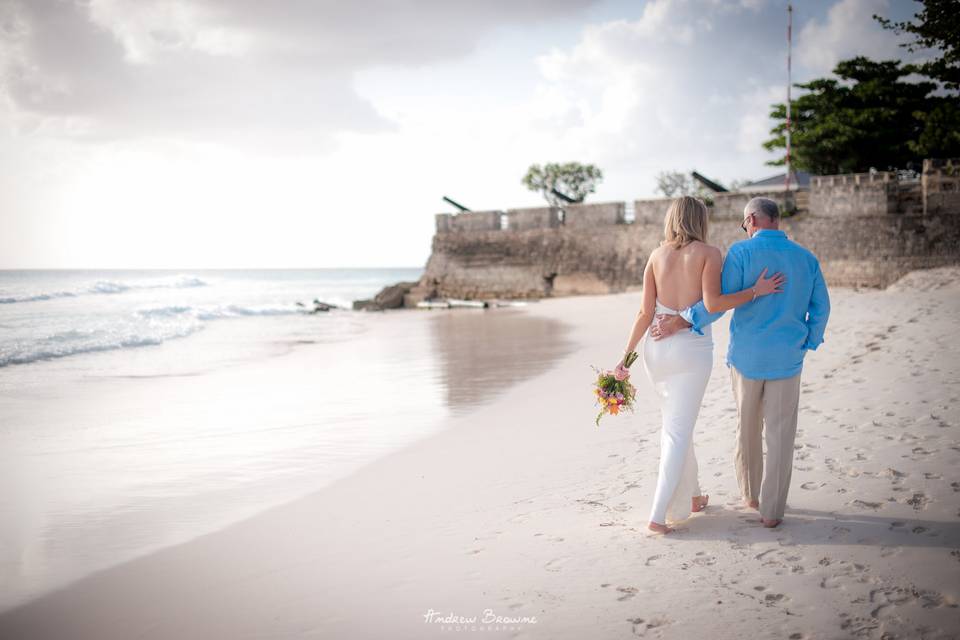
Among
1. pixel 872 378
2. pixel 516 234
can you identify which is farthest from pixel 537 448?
pixel 516 234

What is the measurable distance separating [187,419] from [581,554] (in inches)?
198

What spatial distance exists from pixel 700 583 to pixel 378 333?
523 inches

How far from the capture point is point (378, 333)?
15.3 meters

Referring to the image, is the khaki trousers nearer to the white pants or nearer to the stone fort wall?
the white pants

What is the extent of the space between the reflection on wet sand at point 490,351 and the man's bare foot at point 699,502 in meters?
3.46

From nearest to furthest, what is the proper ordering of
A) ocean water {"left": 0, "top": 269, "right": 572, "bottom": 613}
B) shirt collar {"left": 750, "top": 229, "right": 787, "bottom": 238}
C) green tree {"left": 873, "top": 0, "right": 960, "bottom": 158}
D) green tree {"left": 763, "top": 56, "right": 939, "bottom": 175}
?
shirt collar {"left": 750, "top": 229, "right": 787, "bottom": 238} → ocean water {"left": 0, "top": 269, "right": 572, "bottom": 613} → green tree {"left": 873, "top": 0, "right": 960, "bottom": 158} → green tree {"left": 763, "top": 56, "right": 939, "bottom": 175}

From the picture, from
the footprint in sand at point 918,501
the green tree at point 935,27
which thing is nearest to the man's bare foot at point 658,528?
the footprint in sand at point 918,501

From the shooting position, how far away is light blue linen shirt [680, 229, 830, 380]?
2887 mm

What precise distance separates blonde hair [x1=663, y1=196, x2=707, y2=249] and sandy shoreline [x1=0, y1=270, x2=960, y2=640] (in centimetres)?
139

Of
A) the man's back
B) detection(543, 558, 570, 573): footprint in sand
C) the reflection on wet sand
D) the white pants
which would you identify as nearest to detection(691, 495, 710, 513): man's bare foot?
the white pants

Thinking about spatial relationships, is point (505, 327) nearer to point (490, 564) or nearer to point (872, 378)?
point (872, 378)

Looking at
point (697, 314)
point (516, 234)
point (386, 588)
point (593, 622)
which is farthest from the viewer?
point (516, 234)

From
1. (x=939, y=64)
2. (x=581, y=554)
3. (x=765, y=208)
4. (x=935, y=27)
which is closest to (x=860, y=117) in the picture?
(x=939, y=64)

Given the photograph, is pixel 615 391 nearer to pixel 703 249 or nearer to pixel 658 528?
pixel 658 528
